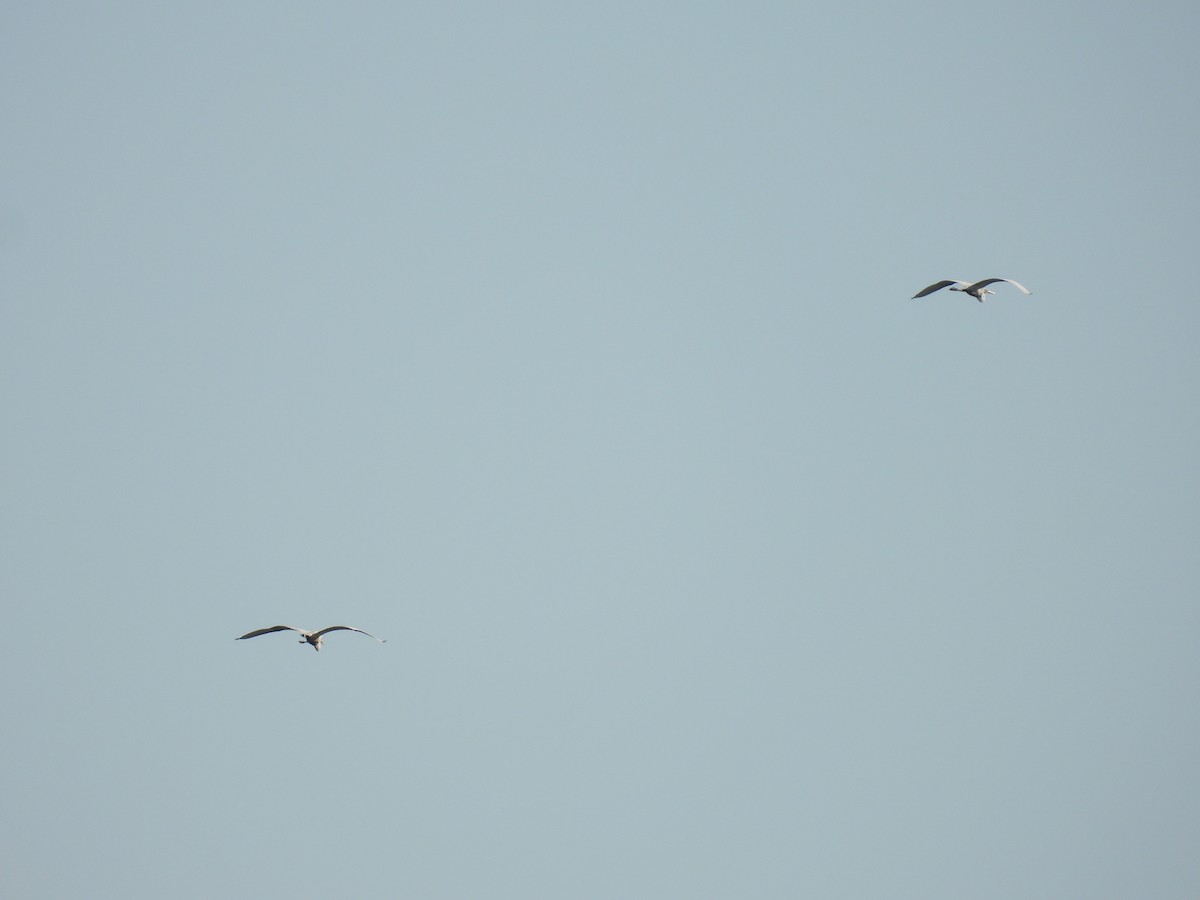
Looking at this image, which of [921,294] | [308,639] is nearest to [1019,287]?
[921,294]

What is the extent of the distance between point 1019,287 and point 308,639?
3981cm

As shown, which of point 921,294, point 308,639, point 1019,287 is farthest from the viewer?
point 308,639

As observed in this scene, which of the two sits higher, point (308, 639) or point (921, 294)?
point (921, 294)

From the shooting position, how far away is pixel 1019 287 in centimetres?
5766

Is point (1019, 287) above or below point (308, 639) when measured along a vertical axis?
above

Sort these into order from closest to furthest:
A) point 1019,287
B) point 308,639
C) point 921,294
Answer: point 1019,287 < point 921,294 < point 308,639

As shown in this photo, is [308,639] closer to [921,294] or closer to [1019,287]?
[921,294]

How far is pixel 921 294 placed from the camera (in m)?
65.6

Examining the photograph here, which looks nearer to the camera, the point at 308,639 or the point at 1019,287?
the point at 1019,287

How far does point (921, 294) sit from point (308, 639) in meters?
35.1

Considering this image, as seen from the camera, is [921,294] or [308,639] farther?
[308,639]
